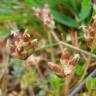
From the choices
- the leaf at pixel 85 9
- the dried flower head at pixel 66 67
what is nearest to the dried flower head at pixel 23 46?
the dried flower head at pixel 66 67

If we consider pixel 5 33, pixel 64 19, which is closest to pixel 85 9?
pixel 64 19

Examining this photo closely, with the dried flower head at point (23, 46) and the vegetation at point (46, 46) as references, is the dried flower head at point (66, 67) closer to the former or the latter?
the vegetation at point (46, 46)

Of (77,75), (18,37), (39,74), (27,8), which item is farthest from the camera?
(27,8)

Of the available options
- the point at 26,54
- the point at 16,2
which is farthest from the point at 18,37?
the point at 16,2

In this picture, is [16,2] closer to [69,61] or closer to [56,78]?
[56,78]

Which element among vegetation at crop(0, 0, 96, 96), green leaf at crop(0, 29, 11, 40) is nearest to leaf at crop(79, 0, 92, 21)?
vegetation at crop(0, 0, 96, 96)

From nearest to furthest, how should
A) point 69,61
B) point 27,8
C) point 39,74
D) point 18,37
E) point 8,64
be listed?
point 69,61 < point 18,37 < point 39,74 < point 8,64 < point 27,8
